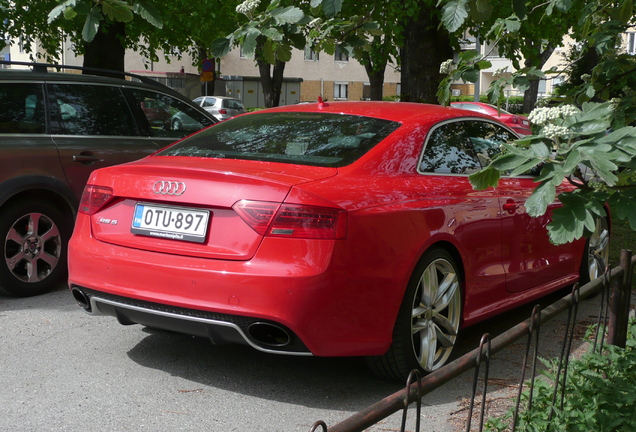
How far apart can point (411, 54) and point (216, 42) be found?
8562mm

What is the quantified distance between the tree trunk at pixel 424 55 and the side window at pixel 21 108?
6456 millimetres

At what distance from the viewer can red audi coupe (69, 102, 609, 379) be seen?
3.91 meters

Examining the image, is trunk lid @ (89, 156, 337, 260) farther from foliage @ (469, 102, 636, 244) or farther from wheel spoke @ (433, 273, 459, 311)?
foliage @ (469, 102, 636, 244)

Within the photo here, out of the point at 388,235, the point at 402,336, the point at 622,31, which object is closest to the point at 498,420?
the point at 402,336

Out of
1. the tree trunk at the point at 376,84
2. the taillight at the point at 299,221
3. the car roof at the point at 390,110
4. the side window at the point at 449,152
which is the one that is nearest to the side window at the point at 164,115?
the car roof at the point at 390,110

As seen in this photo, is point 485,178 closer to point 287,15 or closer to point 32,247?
point 287,15

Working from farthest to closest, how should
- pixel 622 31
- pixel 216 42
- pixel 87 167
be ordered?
pixel 87 167 → pixel 622 31 → pixel 216 42

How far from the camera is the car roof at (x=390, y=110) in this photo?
4986 millimetres

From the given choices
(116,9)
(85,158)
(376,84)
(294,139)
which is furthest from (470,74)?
(376,84)

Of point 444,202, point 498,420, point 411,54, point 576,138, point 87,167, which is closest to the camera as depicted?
point 576,138

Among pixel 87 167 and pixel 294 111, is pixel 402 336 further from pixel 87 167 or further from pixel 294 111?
pixel 87 167

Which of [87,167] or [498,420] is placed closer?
[498,420]

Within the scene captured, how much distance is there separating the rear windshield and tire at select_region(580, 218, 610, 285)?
2520 mm

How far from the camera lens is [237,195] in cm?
400
